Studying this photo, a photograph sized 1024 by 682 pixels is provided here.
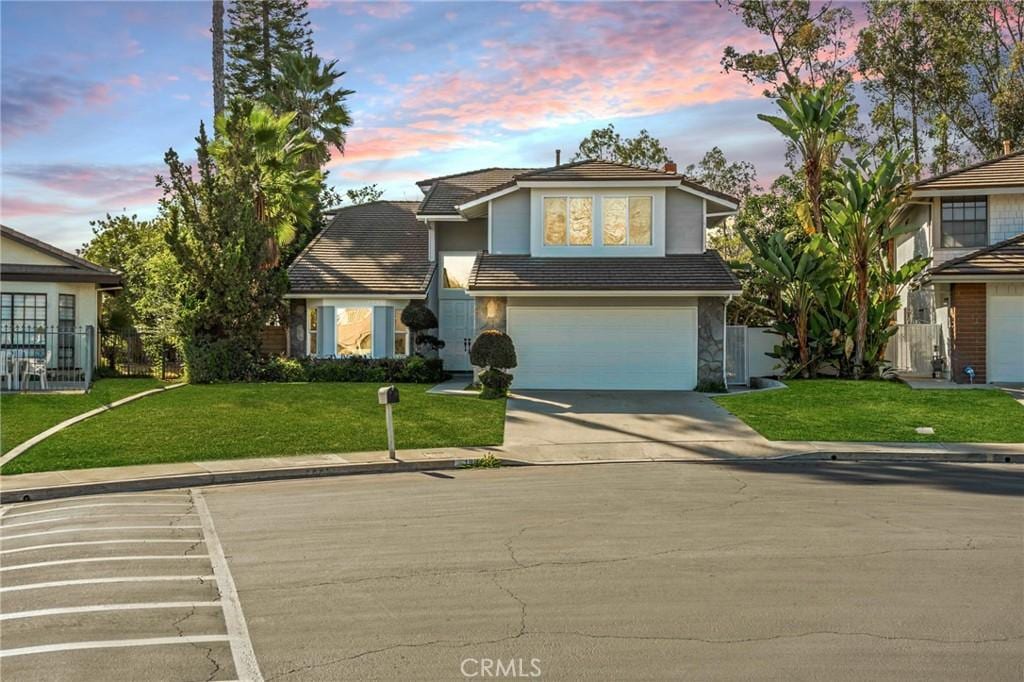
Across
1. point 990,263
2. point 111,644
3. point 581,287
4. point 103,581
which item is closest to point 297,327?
point 581,287

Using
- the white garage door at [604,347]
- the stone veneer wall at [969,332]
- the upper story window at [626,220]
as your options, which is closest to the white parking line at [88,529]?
the white garage door at [604,347]

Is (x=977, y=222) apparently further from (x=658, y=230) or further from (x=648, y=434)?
(x=648, y=434)

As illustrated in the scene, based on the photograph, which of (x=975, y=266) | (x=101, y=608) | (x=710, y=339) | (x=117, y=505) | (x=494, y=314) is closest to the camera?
(x=101, y=608)

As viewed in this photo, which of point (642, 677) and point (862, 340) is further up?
point (862, 340)

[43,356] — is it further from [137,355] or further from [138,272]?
[138,272]

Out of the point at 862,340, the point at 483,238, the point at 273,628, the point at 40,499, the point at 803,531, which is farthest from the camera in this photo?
the point at 483,238

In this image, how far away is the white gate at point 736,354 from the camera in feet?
85.1

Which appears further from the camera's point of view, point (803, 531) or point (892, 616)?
point (803, 531)

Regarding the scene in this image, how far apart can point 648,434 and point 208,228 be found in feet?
47.8

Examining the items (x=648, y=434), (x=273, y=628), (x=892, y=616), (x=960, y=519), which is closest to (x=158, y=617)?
(x=273, y=628)

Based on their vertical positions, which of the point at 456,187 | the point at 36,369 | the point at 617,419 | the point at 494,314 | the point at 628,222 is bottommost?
the point at 617,419

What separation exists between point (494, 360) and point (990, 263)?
44.5 feet

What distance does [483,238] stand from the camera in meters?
28.6

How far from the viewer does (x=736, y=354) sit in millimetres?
26094
